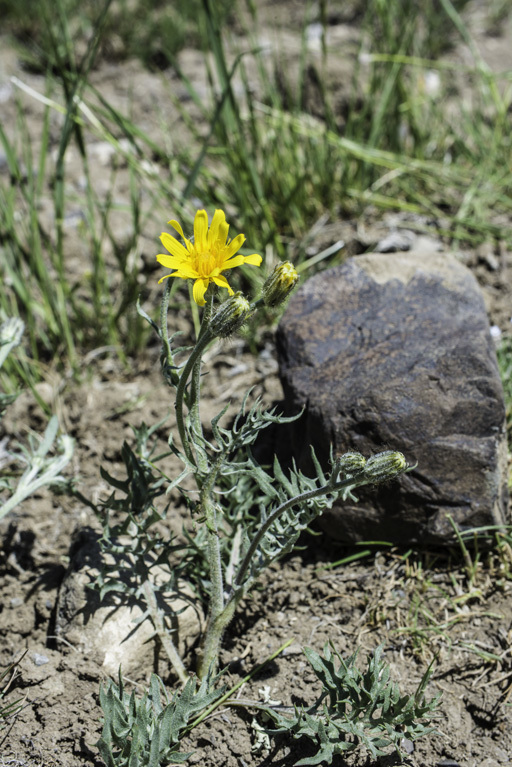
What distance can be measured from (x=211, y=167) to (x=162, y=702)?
2827 millimetres

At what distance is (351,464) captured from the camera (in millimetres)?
1417

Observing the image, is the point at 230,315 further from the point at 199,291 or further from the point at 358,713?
the point at 358,713

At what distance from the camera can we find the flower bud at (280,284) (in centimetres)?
144

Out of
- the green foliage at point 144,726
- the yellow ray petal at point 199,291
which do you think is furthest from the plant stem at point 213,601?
the yellow ray petal at point 199,291

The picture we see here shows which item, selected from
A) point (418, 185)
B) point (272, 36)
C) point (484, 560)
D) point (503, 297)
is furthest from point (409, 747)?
point (272, 36)

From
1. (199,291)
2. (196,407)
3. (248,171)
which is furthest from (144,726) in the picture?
(248,171)

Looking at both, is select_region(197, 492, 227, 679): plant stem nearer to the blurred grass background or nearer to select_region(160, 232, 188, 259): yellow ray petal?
select_region(160, 232, 188, 259): yellow ray petal

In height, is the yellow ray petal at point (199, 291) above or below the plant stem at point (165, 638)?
above

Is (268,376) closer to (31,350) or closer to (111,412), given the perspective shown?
(111,412)

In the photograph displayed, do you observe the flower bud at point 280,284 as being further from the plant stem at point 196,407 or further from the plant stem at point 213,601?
the plant stem at point 213,601

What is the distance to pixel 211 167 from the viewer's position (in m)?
3.74

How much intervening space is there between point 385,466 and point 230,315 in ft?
1.50

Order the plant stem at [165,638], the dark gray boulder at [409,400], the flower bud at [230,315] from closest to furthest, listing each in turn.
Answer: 1. the flower bud at [230,315]
2. the plant stem at [165,638]
3. the dark gray boulder at [409,400]

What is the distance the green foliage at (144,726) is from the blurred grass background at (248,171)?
1.48 metres
